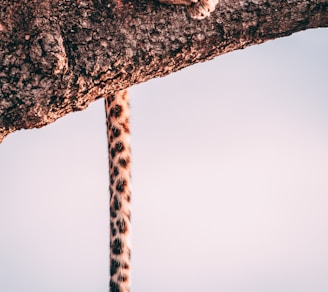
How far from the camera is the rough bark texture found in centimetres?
320

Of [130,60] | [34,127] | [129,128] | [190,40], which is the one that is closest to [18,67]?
[34,127]

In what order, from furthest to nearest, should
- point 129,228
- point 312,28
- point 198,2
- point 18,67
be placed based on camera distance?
1. point 129,228
2. point 312,28
3. point 198,2
4. point 18,67

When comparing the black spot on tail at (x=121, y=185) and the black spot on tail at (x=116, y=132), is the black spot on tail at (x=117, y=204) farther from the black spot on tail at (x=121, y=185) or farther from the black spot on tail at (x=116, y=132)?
the black spot on tail at (x=116, y=132)

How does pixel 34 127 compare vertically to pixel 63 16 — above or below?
below

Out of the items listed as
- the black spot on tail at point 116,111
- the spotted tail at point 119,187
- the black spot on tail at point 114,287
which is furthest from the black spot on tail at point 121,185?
the black spot on tail at point 114,287

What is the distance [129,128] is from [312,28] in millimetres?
1371

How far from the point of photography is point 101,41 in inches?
132

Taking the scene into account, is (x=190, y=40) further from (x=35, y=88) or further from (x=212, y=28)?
(x=35, y=88)

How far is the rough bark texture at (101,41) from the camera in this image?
3.20 meters

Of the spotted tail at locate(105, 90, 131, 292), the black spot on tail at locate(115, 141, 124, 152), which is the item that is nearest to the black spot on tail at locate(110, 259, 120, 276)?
the spotted tail at locate(105, 90, 131, 292)

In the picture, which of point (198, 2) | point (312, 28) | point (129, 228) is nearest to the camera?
point (198, 2)

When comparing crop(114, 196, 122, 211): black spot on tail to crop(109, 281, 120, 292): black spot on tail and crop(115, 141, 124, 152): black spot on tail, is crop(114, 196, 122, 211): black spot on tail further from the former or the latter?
crop(109, 281, 120, 292): black spot on tail

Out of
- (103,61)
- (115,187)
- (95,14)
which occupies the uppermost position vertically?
(95,14)

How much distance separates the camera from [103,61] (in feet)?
11.1
